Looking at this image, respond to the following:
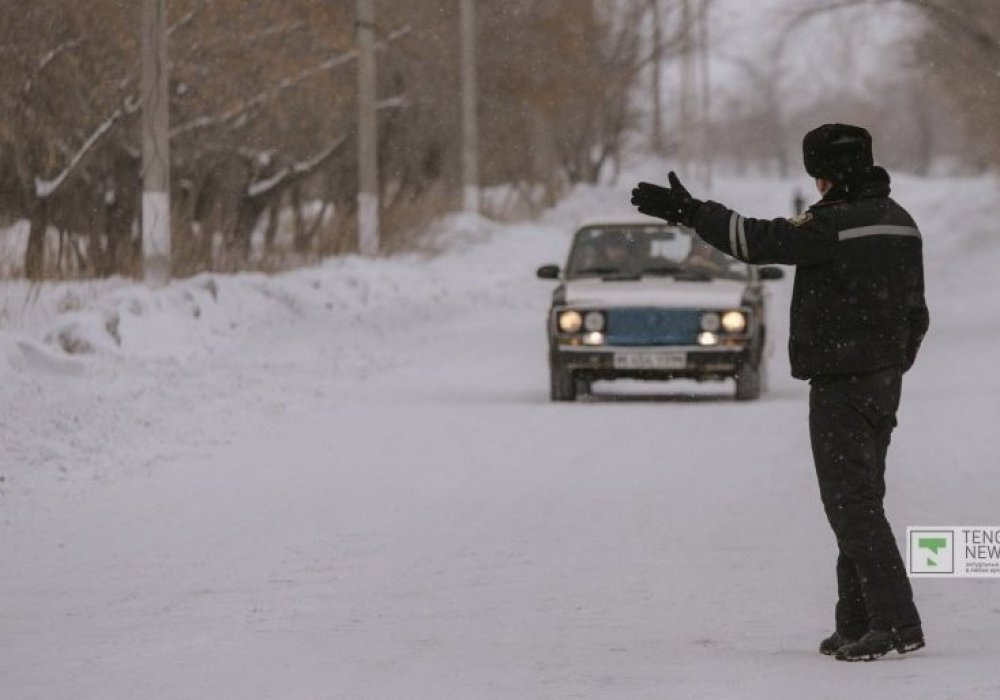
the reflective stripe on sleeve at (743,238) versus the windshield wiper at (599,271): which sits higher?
the windshield wiper at (599,271)

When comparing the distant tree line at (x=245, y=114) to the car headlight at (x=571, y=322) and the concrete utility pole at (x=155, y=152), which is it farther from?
the car headlight at (x=571, y=322)

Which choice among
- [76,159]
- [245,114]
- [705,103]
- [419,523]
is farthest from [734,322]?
[705,103]

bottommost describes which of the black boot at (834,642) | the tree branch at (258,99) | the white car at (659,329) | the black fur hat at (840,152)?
the black boot at (834,642)

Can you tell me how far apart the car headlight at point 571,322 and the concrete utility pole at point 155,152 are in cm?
826

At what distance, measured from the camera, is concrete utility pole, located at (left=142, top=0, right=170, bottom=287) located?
2622 centimetres

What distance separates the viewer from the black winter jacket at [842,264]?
7.43 metres

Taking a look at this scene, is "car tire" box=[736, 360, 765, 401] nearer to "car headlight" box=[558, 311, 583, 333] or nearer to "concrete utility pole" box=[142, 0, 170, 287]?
"car headlight" box=[558, 311, 583, 333]

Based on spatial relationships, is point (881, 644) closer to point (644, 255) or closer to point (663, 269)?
point (663, 269)

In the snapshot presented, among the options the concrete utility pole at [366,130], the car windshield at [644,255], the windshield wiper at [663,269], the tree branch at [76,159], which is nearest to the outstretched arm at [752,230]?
the car windshield at [644,255]

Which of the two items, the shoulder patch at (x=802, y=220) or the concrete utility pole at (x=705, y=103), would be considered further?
the concrete utility pole at (x=705, y=103)

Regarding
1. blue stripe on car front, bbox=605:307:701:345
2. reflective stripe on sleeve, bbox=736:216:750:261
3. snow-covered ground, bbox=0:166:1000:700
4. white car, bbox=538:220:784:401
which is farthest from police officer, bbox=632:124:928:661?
blue stripe on car front, bbox=605:307:701:345

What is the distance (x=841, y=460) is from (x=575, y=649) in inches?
42.2

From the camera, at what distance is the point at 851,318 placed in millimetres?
7535

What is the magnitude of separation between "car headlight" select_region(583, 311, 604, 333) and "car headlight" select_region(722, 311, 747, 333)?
0.95m
